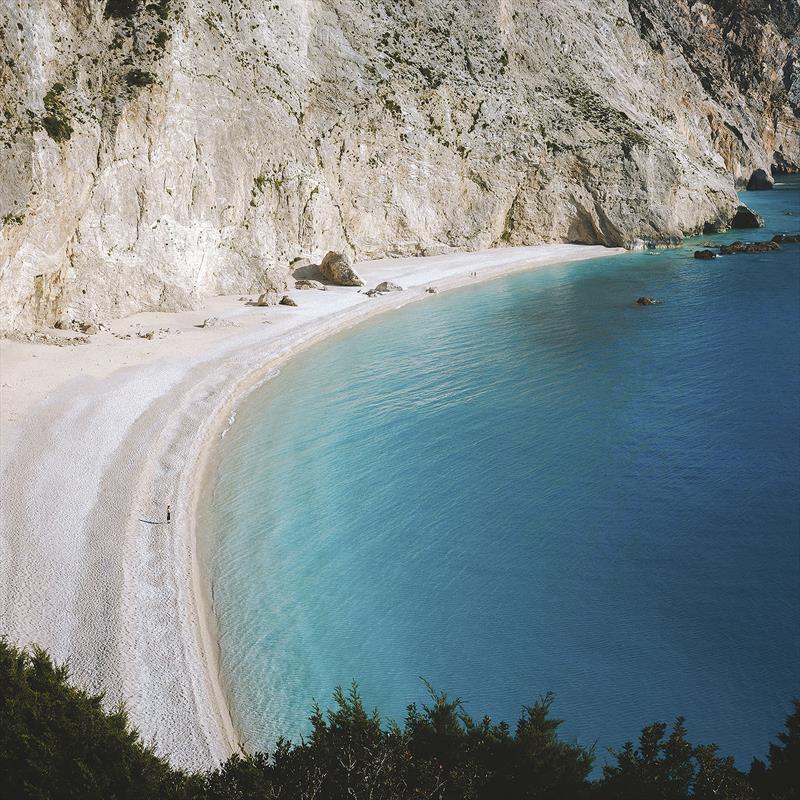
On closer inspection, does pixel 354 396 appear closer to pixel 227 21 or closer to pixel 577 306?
pixel 577 306

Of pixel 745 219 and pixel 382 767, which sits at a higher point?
pixel 745 219

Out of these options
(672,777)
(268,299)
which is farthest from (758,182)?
(672,777)

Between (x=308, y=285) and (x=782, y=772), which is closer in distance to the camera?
(x=782, y=772)

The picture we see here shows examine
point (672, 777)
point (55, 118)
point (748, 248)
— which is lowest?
point (672, 777)

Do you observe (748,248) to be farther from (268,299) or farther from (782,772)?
(782,772)

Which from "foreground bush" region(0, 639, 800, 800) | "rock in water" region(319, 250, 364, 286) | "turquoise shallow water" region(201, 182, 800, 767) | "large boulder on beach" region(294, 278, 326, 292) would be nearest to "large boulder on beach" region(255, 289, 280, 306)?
"large boulder on beach" region(294, 278, 326, 292)

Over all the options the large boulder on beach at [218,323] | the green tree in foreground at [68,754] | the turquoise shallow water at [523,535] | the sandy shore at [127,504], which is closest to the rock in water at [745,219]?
the turquoise shallow water at [523,535]
